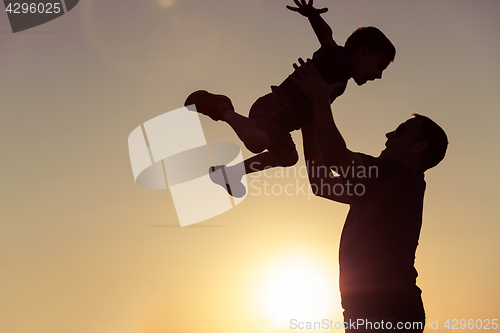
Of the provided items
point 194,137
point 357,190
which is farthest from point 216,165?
point 357,190

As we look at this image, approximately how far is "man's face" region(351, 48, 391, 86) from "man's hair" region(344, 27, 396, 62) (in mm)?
44

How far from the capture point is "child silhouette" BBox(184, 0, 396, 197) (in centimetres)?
327

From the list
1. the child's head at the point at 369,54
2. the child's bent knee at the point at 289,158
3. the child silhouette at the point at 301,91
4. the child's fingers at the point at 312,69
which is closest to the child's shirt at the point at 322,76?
the child silhouette at the point at 301,91

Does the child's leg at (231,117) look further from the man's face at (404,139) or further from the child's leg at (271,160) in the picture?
the man's face at (404,139)

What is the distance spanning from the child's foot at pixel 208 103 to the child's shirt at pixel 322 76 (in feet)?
1.76

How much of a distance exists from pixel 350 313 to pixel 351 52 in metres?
2.33

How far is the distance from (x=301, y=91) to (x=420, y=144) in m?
1.14

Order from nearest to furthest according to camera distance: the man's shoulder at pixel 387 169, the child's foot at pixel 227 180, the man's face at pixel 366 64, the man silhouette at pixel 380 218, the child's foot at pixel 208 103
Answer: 1. the man silhouette at pixel 380 218
2. the man's shoulder at pixel 387 169
3. the child's foot at pixel 208 103
4. the man's face at pixel 366 64
5. the child's foot at pixel 227 180

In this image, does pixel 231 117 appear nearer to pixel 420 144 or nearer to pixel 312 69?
pixel 312 69

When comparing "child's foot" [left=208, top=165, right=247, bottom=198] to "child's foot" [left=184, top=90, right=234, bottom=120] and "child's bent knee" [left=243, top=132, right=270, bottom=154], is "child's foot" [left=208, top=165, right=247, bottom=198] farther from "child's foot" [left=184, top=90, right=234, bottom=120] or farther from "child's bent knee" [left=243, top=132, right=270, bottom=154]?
"child's bent knee" [left=243, top=132, right=270, bottom=154]

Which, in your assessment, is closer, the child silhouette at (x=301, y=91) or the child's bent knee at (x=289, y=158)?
the child silhouette at (x=301, y=91)

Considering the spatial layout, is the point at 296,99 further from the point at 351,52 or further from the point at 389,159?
the point at 389,159

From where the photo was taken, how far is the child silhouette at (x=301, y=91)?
3.27 m

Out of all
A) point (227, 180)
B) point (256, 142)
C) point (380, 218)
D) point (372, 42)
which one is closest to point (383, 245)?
point (380, 218)
